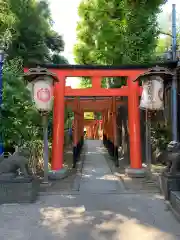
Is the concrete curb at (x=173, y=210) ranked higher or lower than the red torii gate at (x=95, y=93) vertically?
lower

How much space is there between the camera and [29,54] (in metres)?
10.8

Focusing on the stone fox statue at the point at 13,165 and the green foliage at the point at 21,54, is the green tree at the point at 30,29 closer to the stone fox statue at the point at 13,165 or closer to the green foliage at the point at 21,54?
the green foliage at the point at 21,54

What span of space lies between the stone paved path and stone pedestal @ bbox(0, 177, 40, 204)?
0.23 meters

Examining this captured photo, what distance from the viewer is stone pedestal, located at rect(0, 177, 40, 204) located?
5.75 metres

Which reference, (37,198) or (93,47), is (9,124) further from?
(93,47)

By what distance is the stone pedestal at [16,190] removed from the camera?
18.9 feet

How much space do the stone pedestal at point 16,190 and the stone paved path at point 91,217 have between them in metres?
0.23

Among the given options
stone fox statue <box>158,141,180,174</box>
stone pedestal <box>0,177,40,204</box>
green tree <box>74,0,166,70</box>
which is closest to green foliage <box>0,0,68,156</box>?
stone pedestal <box>0,177,40,204</box>

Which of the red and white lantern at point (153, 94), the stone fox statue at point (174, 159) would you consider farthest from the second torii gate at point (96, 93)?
the stone fox statue at point (174, 159)

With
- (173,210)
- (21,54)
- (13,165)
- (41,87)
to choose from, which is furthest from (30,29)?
(173,210)

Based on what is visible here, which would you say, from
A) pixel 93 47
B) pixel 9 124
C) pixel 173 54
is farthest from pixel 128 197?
pixel 93 47

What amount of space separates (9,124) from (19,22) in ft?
13.9

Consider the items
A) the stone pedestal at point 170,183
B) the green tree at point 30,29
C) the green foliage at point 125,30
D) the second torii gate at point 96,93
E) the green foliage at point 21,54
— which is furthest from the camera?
the green foliage at point 125,30

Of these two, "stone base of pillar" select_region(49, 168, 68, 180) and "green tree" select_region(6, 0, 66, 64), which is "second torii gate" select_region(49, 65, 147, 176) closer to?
"stone base of pillar" select_region(49, 168, 68, 180)
